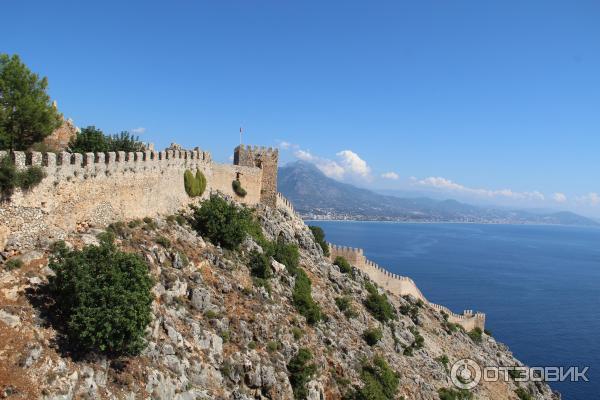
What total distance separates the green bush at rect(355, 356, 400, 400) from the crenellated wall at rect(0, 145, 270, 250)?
1517 cm

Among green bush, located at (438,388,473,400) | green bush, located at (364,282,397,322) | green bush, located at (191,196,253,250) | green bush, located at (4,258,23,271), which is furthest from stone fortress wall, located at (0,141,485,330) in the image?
green bush, located at (438,388,473,400)

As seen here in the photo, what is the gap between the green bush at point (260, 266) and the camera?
100 ft

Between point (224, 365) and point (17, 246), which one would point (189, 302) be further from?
point (17, 246)

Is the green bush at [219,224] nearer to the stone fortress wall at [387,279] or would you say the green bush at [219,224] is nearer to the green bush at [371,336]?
the green bush at [371,336]

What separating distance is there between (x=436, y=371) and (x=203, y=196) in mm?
22377

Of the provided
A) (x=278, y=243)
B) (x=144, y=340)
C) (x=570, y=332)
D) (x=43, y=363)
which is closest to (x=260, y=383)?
(x=144, y=340)

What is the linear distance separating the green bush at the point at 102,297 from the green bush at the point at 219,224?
11788mm

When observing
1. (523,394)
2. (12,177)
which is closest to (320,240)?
(523,394)

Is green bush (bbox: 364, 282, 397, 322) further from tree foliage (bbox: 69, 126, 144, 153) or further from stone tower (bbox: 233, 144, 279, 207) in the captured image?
tree foliage (bbox: 69, 126, 144, 153)

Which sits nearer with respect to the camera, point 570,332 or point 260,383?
point 260,383

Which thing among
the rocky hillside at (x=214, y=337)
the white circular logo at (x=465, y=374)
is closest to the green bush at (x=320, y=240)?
the rocky hillside at (x=214, y=337)

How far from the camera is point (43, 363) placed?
16125 mm

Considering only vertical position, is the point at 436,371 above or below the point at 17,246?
below

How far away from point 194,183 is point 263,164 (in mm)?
9148
